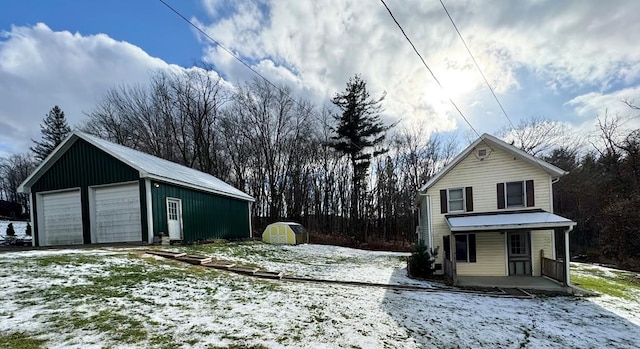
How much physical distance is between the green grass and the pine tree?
45.2 meters

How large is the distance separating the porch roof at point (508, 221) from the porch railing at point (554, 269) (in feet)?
4.64

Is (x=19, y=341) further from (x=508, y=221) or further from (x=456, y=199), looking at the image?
(x=456, y=199)

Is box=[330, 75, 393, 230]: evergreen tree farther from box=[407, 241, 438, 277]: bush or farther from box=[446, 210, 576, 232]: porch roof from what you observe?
box=[407, 241, 438, 277]: bush

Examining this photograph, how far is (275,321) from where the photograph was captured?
4926 mm

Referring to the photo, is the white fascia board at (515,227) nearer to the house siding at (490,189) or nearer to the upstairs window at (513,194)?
the house siding at (490,189)

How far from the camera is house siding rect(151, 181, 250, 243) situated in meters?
12.6

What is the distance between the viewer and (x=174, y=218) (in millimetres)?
13539

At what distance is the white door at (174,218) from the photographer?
13154 mm

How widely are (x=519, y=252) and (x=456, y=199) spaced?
3255 mm

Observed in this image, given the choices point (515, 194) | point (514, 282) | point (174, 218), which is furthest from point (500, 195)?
point (174, 218)

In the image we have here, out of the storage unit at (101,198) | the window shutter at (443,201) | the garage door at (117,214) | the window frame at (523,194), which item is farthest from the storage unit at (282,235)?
the window frame at (523,194)

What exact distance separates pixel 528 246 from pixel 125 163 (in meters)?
16.9

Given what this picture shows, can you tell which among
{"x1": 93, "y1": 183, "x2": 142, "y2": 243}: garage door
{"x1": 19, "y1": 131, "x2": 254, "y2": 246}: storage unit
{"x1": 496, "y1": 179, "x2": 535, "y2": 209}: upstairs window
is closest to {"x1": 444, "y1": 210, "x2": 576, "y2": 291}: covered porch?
{"x1": 496, "y1": 179, "x2": 535, "y2": 209}: upstairs window

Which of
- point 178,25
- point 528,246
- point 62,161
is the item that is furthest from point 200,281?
point 528,246
